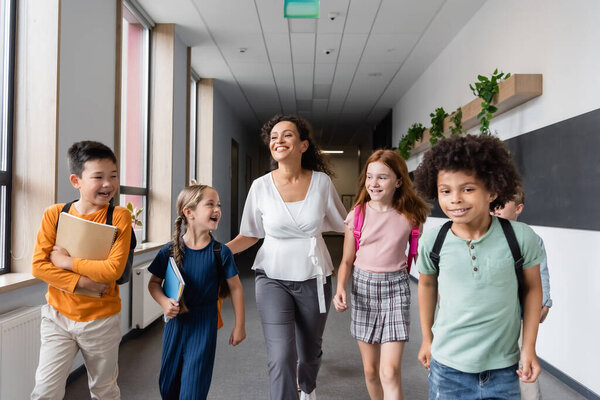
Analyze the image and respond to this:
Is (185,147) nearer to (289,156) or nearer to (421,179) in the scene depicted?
(289,156)

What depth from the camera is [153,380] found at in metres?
2.99

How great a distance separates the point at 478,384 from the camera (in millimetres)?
1393

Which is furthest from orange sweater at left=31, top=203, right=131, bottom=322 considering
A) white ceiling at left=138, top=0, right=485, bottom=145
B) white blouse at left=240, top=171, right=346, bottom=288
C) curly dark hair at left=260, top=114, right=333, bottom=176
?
white ceiling at left=138, top=0, right=485, bottom=145

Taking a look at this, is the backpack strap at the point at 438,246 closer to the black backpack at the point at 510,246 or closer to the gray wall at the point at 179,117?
the black backpack at the point at 510,246

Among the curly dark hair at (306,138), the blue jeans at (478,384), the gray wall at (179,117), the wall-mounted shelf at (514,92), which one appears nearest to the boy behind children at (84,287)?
the curly dark hair at (306,138)

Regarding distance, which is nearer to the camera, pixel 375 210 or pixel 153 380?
pixel 375 210

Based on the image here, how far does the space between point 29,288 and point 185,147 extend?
3.30 metres

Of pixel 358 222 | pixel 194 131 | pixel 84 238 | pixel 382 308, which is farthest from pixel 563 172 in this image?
pixel 194 131

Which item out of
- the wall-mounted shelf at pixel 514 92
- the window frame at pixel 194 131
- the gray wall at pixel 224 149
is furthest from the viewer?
the gray wall at pixel 224 149

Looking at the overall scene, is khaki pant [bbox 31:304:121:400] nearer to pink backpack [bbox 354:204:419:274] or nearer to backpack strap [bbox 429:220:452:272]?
pink backpack [bbox 354:204:419:274]

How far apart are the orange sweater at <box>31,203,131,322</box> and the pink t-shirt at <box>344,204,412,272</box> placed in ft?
3.61

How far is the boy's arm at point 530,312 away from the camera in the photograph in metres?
1.34

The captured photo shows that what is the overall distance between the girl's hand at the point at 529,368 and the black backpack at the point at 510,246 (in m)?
0.16

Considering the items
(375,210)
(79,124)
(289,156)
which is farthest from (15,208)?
(375,210)
